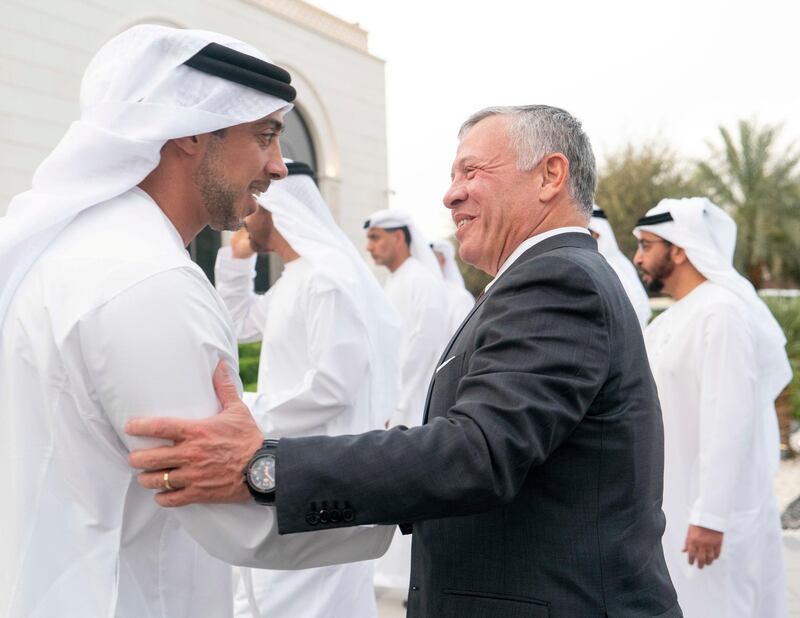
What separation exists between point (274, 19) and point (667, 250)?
60.8 feet

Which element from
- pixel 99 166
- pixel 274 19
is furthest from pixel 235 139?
pixel 274 19

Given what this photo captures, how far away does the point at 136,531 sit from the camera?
5.61 feet

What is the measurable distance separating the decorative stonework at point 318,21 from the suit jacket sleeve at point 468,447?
2008 centimetres

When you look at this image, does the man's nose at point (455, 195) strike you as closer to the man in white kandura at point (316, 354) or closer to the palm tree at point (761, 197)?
the man in white kandura at point (316, 354)

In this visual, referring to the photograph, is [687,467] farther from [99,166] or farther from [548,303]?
[99,166]

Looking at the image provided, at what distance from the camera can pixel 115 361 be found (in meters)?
1.57

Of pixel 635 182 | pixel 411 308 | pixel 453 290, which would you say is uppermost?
pixel 635 182

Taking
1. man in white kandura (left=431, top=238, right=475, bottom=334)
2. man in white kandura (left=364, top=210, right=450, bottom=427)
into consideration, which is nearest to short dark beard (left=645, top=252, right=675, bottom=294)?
man in white kandura (left=364, top=210, right=450, bottom=427)

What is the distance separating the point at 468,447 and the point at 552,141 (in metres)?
0.83

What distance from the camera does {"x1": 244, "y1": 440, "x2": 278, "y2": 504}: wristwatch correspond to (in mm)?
A: 1665

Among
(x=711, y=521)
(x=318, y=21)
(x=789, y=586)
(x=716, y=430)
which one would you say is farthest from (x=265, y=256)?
(x=711, y=521)

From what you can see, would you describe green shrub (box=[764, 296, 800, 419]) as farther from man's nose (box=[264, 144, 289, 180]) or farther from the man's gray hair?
man's nose (box=[264, 144, 289, 180])

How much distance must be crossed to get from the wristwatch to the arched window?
17.2 metres

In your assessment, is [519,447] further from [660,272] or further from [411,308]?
[411,308]
